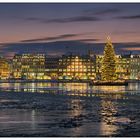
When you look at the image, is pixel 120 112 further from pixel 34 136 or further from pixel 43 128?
pixel 34 136

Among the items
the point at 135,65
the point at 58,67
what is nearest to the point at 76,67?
the point at 58,67

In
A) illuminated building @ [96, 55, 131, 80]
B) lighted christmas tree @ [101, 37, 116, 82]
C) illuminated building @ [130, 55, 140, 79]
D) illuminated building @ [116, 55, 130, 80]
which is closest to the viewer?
lighted christmas tree @ [101, 37, 116, 82]

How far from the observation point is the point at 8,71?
12538cm

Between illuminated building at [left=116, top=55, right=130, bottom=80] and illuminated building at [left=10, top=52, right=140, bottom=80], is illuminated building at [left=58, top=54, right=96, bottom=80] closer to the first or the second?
illuminated building at [left=10, top=52, right=140, bottom=80]

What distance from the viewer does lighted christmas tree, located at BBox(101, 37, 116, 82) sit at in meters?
63.8

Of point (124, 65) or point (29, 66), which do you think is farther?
point (29, 66)

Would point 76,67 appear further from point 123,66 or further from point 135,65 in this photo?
point 123,66

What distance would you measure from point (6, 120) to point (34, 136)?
3.91m

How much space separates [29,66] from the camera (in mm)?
133375

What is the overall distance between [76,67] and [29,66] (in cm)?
1143

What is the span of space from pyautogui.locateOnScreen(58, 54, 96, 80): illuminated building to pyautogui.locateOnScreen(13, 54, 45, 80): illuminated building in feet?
16.0

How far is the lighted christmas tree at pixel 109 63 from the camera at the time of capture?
6375 centimetres

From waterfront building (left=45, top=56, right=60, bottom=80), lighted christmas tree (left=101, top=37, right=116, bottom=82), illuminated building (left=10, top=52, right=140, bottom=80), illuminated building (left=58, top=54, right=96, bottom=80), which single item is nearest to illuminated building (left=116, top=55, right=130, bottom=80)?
illuminated building (left=10, top=52, right=140, bottom=80)

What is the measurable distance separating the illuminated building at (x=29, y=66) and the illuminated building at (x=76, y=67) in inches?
193
